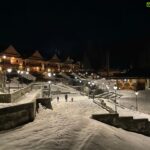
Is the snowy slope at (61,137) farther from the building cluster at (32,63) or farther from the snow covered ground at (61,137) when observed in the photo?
the building cluster at (32,63)

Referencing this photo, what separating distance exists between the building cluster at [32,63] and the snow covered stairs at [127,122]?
31.0 metres

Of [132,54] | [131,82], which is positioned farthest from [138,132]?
[132,54]

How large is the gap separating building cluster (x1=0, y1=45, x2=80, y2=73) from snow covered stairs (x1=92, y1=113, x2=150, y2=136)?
30975 mm

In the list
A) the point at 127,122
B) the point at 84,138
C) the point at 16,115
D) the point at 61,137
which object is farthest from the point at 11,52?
the point at 84,138

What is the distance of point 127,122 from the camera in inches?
1025

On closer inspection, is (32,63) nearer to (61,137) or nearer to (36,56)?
(36,56)

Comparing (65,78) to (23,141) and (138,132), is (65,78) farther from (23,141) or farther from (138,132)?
(23,141)

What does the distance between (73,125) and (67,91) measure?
29079 millimetres

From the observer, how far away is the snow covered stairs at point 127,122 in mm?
→ 25302

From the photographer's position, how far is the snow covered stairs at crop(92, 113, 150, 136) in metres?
25.3

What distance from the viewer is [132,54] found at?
92250mm

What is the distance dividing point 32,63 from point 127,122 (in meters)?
46.2

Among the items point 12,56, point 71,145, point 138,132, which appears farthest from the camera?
point 12,56

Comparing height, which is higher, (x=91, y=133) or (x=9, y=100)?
(x=9, y=100)
